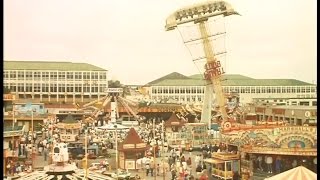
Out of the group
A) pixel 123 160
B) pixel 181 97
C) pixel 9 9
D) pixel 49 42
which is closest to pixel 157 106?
pixel 181 97

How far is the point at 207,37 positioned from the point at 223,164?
636 mm

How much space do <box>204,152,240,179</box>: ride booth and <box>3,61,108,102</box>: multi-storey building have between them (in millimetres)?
639

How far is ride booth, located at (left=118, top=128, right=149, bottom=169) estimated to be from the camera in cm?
219

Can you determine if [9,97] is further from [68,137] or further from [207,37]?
[207,37]

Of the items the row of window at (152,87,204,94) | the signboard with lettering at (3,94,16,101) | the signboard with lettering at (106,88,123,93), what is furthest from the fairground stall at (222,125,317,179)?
the signboard with lettering at (3,94,16,101)

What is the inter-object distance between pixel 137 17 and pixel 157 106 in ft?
1.47

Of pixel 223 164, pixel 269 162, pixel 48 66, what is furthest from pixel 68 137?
pixel 269 162

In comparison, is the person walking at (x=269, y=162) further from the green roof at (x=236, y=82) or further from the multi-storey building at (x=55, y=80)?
the multi-storey building at (x=55, y=80)

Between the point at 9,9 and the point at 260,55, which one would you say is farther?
the point at 260,55

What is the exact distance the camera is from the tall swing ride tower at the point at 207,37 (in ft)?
7.17

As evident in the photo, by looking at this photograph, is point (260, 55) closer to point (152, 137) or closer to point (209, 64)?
point (209, 64)

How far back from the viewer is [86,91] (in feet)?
7.14

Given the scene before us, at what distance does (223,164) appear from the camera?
2.22 meters

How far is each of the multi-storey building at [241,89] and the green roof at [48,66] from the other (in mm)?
317
